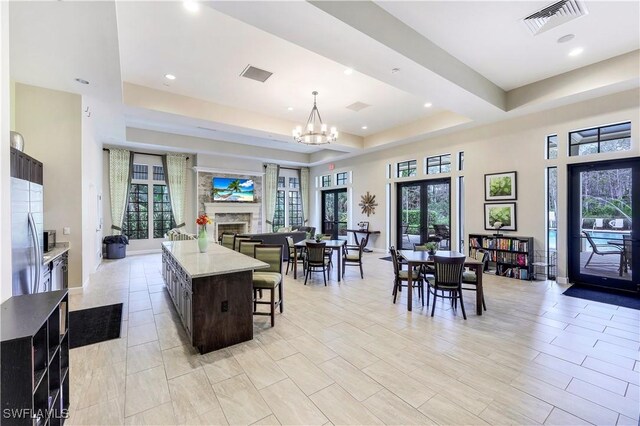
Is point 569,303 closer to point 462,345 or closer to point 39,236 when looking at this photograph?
point 462,345

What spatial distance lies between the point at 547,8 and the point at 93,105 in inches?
287

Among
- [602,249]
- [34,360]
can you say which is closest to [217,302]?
[34,360]

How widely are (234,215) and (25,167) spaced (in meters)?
7.23

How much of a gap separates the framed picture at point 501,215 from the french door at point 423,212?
Answer: 1070 millimetres

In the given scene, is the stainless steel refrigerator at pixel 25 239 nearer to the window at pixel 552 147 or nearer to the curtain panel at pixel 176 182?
the curtain panel at pixel 176 182

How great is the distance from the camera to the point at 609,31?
A: 3.77 meters

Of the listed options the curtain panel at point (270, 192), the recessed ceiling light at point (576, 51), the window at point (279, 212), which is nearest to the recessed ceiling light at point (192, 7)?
the recessed ceiling light at point (576, 51)

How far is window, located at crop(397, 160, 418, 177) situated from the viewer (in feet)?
27.8

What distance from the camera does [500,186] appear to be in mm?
6395

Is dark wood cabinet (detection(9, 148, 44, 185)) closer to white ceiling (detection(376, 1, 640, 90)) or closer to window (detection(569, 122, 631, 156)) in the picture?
white ceiling (detection(376, 1, 640, 90))

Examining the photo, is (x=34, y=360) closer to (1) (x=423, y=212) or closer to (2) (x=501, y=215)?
(2) (x=501, y=215)

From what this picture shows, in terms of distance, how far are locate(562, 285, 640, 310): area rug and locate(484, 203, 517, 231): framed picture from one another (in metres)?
1.60

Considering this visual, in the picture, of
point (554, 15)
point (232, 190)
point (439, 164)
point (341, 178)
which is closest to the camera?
point (554, 15)

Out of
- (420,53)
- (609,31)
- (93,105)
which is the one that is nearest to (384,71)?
(420,53)
